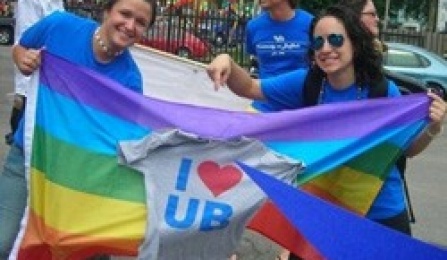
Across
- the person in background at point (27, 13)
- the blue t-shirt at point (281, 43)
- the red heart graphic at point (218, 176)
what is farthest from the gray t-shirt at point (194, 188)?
the blue t-shirt at point (281, 43)

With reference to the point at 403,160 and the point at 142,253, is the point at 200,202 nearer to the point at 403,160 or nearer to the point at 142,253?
the point at 142,253

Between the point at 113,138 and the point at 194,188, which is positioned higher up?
the point at 113,138

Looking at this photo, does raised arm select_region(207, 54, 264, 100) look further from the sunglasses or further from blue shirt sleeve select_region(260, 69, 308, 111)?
the sunglasses

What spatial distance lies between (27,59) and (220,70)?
857 mm

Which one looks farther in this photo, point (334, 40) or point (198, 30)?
point (198, 30)

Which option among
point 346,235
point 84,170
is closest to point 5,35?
point 84,170

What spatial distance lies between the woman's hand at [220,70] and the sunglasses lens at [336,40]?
44 centimetres

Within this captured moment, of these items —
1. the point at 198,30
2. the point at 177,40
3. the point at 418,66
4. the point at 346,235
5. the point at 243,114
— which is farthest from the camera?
the point at 418,66

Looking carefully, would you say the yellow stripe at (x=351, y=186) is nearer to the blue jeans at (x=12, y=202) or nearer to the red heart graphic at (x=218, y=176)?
the red heart graphic at (x=218, y=176)

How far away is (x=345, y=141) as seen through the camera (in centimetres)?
393

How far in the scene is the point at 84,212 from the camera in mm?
3812

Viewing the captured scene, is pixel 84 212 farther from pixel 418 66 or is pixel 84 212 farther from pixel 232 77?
pixel 418 66

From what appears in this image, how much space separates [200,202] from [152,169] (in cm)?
24

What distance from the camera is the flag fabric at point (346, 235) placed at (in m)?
3.12
